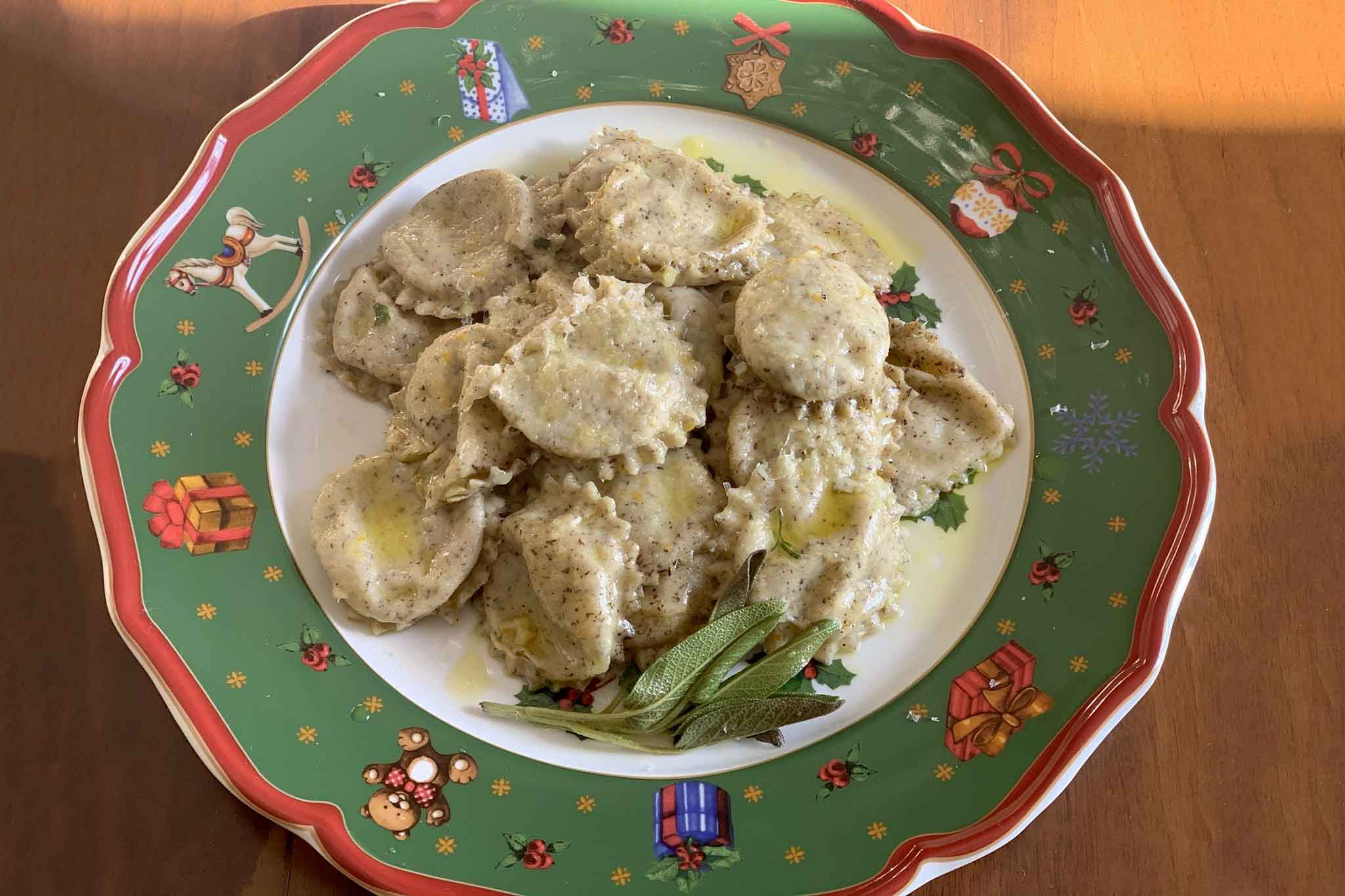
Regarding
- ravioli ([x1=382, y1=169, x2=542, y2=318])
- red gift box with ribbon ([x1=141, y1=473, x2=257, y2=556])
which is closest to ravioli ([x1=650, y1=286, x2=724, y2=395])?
ravioli ([x1=382, y1=169, x2=542, y2=318])

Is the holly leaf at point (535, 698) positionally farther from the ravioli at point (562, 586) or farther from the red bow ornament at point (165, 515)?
the red bow ornament at point (165, 515)

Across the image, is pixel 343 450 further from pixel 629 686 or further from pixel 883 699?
pixel 883 699

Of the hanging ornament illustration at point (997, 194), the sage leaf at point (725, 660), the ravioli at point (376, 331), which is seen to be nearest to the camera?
the sage leaf at point (725, 660)

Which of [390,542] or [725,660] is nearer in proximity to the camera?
[725,660]

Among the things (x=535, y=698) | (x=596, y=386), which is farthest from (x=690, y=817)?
(x=596, y=386)

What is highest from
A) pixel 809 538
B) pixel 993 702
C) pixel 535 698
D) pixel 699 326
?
pixel 699 326

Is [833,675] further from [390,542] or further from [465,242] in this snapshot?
[465,242]

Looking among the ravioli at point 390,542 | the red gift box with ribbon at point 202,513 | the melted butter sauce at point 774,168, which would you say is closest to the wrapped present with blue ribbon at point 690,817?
the ravioli at point 390,542

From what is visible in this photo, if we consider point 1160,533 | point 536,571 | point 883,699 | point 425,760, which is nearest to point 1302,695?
point 1160,533
